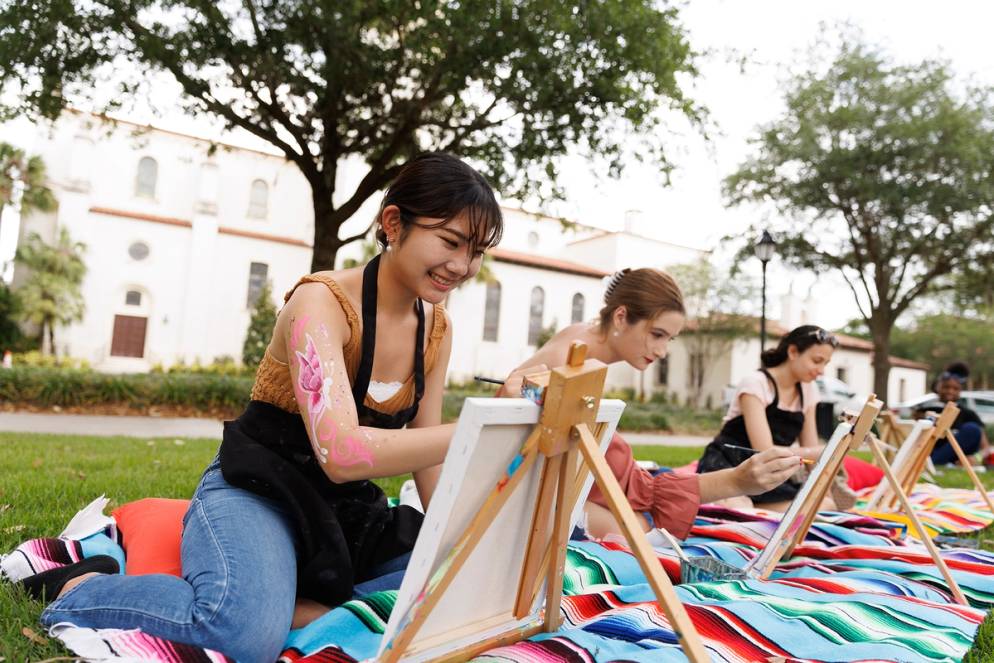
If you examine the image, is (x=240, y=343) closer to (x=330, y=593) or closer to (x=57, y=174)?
(x=57, y=174)

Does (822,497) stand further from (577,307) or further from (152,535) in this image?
(577,307)

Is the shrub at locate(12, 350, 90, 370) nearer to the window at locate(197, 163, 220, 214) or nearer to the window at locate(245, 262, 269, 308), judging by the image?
the window at locate(245, 262, 269, 308)

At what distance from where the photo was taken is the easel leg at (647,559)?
4.73ft

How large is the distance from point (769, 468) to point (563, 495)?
4.64 ft

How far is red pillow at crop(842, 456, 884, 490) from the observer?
6.25m

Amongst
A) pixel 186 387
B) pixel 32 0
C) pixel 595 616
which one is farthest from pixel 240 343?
pixel 595 616

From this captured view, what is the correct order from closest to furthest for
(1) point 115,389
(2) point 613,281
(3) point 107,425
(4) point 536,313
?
1. (2) point 613,281
2. (3) point 107,425
3. (1) point 115,389
4. (4) point 536,313

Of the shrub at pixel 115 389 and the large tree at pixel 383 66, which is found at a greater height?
the large tree at pixel 383 66

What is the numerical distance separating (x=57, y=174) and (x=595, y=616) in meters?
34.8

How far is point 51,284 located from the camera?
27094mm

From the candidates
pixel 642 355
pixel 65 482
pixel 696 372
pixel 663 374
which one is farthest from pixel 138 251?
pixel 642 355

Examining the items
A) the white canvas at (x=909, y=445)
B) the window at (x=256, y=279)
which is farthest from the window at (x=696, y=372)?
the white canvas at (x=909, y=445)

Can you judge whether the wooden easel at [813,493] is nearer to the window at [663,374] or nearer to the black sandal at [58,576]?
the black sandal at [58,576]

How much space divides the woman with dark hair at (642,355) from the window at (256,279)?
29.9 m
